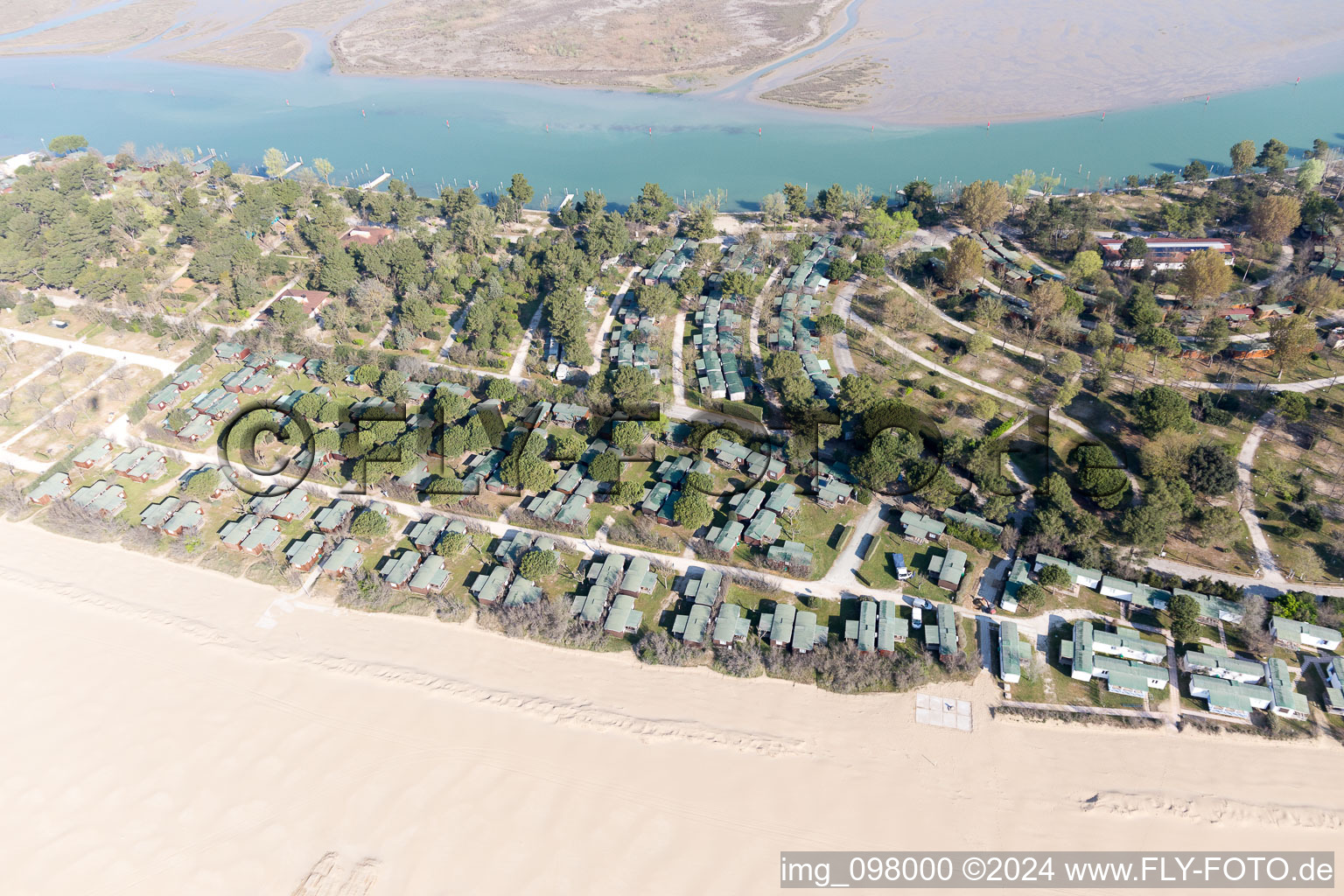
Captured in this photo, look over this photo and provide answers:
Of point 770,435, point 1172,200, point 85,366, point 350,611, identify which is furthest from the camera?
point 1172,200

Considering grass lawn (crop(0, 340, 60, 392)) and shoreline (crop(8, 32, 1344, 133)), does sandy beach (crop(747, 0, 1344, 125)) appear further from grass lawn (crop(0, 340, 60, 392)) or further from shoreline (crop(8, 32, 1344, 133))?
grass lawn (crop(0, 340, 60, 392))

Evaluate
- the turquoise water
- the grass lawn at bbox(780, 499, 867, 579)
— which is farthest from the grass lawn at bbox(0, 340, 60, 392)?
the grass lawn at bbox(780, 499, 867, 579)

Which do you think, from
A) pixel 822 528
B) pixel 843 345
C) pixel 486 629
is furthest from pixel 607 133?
pixel 486 629

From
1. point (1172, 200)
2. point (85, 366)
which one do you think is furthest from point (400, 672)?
point (1172, 200)

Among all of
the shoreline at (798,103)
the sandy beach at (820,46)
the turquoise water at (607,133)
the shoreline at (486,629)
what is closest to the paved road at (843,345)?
the shoreline at (486,629)

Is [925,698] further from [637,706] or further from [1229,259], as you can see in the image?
[1229,259]
